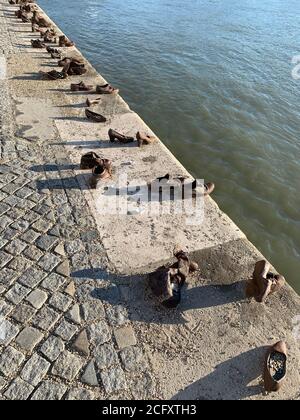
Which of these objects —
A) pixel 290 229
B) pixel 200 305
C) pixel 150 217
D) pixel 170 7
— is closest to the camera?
pixel 200 305

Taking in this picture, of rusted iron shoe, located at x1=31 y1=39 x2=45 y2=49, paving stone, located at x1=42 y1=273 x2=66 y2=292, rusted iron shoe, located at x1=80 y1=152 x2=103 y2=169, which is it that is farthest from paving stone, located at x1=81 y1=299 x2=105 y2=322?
rusted iron shoe, located at x1=31 y1=39 x2=45 y2=49

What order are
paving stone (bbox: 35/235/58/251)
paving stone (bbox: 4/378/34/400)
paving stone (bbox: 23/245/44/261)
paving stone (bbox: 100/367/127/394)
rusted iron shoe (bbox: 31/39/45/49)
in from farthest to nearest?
rusted iron shoe (bbox: 31/39/45/49), paving stone (bbox: 35/235/58/251), paving stone (bbox: 23/245/44/261), paving stone (bbox: 100/367/127/394), paving stone (bbox: 4/378/34/400)

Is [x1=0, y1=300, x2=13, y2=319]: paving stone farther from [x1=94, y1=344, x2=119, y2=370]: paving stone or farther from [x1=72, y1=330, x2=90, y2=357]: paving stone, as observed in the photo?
[x1=94, y1=344, x2=119, y2=370]: paving stone

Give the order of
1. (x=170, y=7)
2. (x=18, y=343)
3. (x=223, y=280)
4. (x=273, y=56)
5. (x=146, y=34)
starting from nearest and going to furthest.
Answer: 1. (x=18, y=343)
2. (x=223, y=280)
3. (x=273, y=56)
4. (x=146, y=34)
5. (x=170, y=7)

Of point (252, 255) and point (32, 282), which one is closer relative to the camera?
point (32, 282)

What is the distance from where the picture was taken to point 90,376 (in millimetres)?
3609

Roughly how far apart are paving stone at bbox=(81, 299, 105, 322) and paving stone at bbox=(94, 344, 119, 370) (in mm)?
357

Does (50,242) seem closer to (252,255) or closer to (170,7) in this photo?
(252,255)

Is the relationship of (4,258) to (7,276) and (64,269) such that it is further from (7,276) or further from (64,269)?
(64,269)

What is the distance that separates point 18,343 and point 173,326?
1.62 m

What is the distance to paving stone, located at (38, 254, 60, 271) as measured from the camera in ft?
15.3

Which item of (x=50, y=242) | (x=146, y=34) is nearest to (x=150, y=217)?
(x=50, y=242)

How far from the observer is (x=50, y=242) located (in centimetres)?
500
